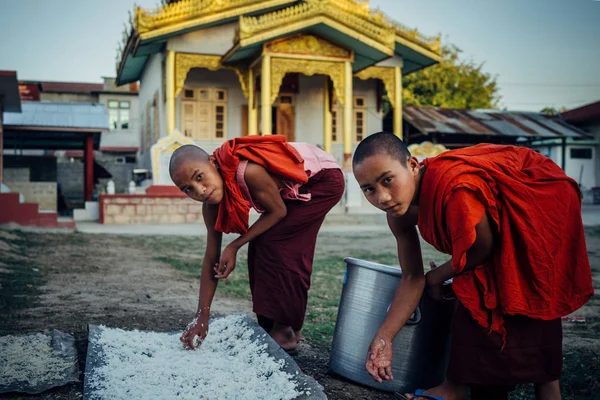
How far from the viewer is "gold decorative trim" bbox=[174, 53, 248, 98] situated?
569 inches

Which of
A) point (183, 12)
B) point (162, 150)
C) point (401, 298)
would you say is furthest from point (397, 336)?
point (183, 12)

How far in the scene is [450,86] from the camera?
28.7 metres

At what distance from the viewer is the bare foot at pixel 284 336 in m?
2.95

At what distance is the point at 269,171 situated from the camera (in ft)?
9.20

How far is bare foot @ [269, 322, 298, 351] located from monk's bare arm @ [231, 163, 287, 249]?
0.53 metres

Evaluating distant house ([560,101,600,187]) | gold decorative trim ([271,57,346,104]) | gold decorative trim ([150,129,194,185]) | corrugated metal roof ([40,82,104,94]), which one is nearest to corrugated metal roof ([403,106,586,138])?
distant house ([560,101,600,187])

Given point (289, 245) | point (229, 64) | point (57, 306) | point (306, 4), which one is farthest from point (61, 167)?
point (289, 245)

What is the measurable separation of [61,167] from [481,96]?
20.7 meters

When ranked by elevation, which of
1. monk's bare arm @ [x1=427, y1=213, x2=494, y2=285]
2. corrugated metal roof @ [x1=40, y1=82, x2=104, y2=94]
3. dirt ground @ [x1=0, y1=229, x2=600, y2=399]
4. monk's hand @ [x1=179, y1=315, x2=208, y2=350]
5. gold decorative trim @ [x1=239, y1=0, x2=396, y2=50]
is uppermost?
corrugated metal roof @ [x1=40, y1=82, x2=104, y2=94]

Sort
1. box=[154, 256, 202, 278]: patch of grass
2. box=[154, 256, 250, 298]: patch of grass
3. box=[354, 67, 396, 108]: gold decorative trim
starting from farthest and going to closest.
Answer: box=[354, 67, 396, 108]: gold decorative trim, box=[154, 256, 202, 278]: patch of grass, box=[154, 256, 250, 298]: patch of grass

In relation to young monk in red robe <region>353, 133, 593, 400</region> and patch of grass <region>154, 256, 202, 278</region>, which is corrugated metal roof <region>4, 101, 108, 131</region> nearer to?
patch of grass <region>154, 256, 202, 278</region>

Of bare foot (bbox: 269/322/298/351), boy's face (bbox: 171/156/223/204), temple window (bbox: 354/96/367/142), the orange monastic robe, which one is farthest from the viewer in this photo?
temple window (bbox: 354/96/367/142)

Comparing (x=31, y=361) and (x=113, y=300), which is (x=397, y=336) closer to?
(x=31, y=361)

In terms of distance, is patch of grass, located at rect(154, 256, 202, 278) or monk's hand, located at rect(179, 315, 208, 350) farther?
patch of grass, located at rect(154, 256, 202, 278)
